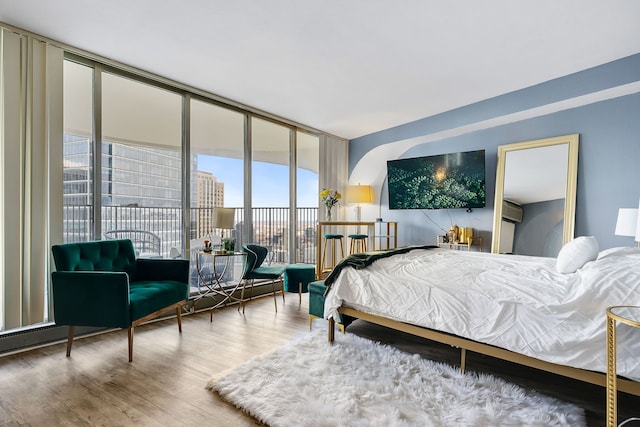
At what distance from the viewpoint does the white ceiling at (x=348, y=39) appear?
7.59ft

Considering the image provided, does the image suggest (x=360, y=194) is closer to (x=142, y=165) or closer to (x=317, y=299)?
(x=317, y=299)

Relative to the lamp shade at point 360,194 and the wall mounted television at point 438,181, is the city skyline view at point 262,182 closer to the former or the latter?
the lamp shade at point 360,194

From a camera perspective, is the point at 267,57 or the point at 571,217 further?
the point at 571,217

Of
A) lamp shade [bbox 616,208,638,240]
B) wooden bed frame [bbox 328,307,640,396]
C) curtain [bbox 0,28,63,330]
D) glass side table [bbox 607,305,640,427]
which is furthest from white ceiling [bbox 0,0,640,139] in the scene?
wooden bed frame [bbox 328,307,640,396]

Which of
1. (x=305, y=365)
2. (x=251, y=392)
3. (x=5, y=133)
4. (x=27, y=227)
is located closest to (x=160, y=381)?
(x=251, y=392)

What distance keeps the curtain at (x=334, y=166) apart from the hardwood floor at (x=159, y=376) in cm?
292

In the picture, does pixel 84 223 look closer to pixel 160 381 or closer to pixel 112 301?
pixel 112 301

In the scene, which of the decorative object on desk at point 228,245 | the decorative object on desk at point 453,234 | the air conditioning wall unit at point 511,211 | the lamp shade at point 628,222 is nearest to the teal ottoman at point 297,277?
the decorative object on desk at point 228,245

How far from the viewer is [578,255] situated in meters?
2.24

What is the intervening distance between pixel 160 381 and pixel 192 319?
1.39m

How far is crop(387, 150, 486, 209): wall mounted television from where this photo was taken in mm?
4465

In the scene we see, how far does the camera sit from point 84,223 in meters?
3.10

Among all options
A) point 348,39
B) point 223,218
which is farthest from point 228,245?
point 348,39

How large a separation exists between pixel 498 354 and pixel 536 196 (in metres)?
2.78
